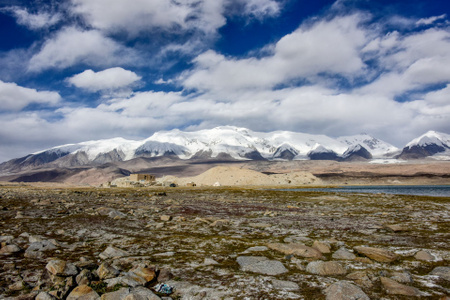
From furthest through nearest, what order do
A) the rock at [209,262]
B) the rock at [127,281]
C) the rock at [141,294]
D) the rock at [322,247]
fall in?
1. the rock at [322,247]
2. the rock at [209,262]
3. the rock at [127,281]
4. the rock at [141,294]

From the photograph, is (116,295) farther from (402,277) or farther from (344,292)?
(402,277)

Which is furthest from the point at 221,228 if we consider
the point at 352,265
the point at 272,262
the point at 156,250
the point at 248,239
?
the point at 352,265

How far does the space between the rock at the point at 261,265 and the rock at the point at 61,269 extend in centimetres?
381

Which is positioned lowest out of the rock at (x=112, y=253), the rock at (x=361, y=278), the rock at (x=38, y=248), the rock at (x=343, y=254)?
the rock at (x=343, y=254)

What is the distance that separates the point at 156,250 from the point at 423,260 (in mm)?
7342

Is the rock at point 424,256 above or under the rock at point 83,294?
under

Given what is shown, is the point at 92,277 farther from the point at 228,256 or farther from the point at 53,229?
the point at 53,229

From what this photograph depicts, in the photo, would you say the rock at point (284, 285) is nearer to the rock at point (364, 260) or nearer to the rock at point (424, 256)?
the rock at point (364, 260)

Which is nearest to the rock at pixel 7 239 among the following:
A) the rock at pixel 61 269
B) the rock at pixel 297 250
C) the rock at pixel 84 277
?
the rock at pixel 61 269

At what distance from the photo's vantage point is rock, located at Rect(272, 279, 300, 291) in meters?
5.36

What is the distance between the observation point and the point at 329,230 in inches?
473

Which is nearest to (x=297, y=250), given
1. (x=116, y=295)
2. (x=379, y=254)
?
(x=379, y=254)

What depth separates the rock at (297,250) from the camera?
24.9ft

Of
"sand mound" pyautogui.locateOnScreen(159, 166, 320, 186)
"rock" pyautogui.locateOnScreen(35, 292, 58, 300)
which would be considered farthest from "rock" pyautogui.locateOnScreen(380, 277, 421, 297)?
"sand mound" pyautogui.locateOnScreen(159, 166, 320, 186)
